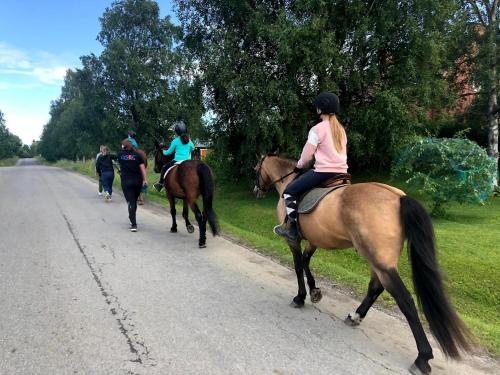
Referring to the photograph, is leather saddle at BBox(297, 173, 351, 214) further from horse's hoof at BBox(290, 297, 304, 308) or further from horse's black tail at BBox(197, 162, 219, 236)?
horse's black tail at BBox(197, 162, 219, 236)

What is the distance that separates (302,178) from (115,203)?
11.4m

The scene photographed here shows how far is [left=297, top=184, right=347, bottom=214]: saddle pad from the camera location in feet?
14.1

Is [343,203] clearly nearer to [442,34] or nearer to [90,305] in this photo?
[90,305]

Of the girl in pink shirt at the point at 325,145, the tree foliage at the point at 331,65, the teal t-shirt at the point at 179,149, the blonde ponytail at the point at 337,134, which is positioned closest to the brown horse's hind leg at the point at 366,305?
the girl in pink shirt at the point at 325,145

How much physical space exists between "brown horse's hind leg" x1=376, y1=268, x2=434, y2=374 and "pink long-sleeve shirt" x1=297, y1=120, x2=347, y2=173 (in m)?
1.34

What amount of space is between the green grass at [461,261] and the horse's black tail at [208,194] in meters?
0.80

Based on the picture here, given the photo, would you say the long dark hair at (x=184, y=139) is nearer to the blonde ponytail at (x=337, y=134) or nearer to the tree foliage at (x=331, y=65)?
the tree foliage at (x=331, y=65)

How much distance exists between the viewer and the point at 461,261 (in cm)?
742

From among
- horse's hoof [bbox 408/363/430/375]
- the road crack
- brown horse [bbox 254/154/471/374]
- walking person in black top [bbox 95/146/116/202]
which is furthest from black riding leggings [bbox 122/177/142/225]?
horse's hoof [bbox 408/363/430/375]

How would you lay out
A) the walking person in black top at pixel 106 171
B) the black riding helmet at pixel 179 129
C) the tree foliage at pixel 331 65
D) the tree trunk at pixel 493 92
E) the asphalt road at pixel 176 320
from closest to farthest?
the asphalt road at pixel 176 320 < the black riding helmet at pixel 179 129 < the tree foliage at pixel 331 65 < the walking person in black top at pixel 106 171 < the tree trunk at pixel 493 92

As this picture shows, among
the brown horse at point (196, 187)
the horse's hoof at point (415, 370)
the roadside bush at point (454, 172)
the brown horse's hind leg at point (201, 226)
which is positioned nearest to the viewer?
the horse's hoof at point (415, 370)

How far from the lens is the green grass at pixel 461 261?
5.66 metres

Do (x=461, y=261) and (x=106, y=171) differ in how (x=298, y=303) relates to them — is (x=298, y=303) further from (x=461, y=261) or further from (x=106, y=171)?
(x=106, y=171)

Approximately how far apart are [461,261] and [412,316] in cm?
475
